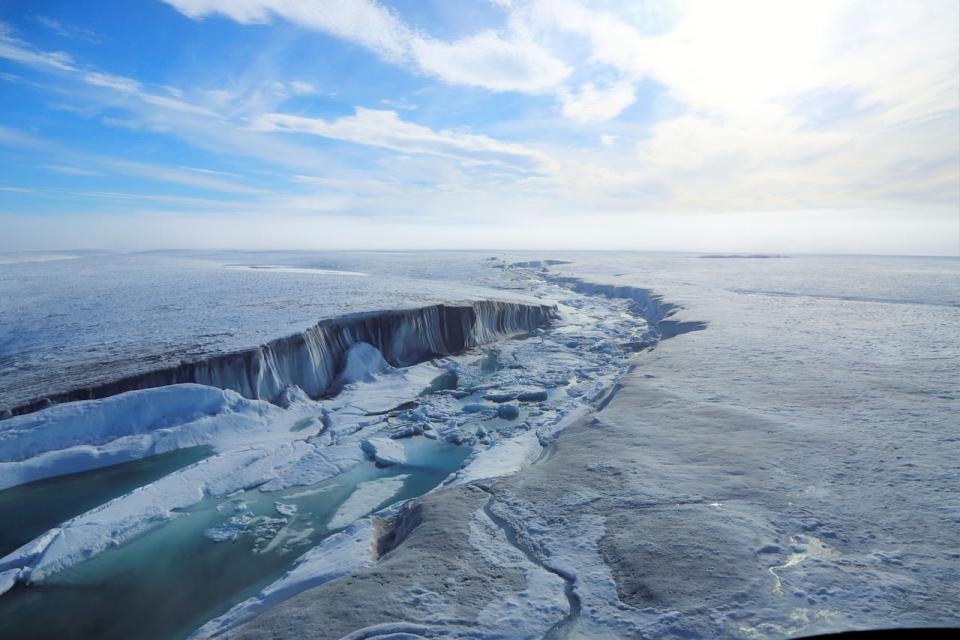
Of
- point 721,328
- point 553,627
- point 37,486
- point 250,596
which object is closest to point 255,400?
point 37,486

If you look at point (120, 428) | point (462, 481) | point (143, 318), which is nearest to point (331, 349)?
point (120, 428)

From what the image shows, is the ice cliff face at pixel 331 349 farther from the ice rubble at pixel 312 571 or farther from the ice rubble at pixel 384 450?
the ice rubble at pixel 312 571

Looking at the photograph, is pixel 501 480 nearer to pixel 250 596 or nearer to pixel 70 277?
pixel 250 596

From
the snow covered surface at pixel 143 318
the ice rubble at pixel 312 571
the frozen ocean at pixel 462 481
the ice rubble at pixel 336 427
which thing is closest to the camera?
the frozen ocean at pixel 462 481

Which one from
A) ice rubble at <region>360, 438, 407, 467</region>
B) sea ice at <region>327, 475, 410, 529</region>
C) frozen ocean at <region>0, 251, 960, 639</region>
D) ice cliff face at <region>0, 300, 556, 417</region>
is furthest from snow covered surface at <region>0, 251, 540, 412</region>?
sea ice at <region>327, 475, 410, 529</region>

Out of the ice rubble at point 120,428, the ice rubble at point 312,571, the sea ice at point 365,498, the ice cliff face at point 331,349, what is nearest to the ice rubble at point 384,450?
the sea ice at point 365,498

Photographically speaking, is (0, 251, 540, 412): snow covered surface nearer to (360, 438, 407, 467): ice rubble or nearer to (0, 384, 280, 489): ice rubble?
(0, 384, 280, 489): ice rubble
